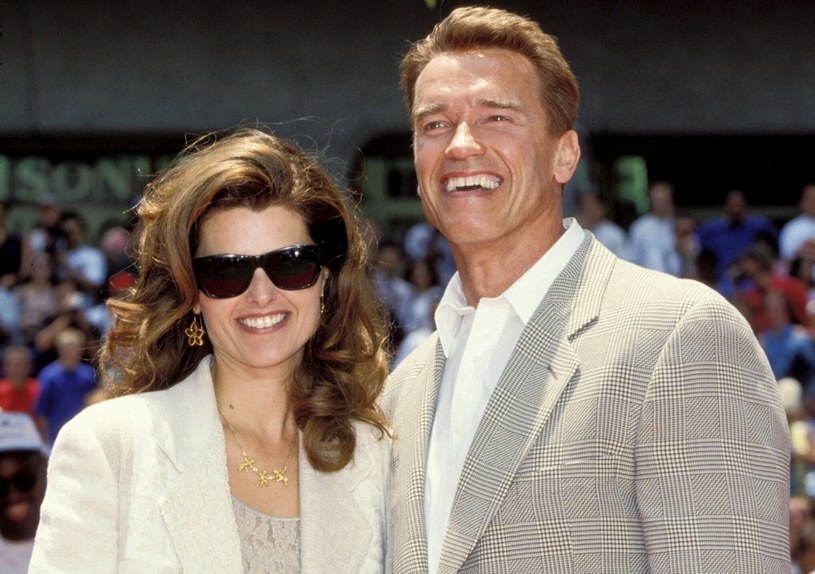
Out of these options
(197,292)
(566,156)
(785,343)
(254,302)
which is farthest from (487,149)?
(785,343)

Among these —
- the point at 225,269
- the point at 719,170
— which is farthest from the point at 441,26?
the point at 719,170

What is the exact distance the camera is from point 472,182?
303 cm

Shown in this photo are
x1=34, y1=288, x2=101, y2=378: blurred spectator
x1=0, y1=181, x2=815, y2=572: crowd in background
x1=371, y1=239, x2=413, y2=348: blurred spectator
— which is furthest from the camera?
x1=371, y1=239, x2=413, y2=348: blurred spectator

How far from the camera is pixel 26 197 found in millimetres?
12297

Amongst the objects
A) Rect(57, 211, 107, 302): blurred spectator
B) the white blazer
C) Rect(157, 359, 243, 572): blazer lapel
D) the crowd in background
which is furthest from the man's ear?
Rect(57, 211, 107, 302): blurred spectator

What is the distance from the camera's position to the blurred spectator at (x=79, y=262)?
422 inches

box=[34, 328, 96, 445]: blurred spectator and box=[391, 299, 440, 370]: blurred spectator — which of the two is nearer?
box=[34, 328, 96, 445]: blurred spectator

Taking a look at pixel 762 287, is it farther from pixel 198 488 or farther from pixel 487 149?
pixel 198 488

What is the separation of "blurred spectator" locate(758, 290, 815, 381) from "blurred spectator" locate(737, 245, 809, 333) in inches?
4.1

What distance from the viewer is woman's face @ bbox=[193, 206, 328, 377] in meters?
2.98

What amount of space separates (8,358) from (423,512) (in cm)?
680

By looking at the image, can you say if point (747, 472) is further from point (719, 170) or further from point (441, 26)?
point (719, 170)

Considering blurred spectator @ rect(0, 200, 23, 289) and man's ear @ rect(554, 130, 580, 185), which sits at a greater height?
man's ear @ rect(554, 130, 580, 185)

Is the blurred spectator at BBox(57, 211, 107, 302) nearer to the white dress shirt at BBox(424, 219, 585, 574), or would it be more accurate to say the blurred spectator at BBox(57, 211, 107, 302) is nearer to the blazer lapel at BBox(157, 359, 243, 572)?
the blazer lapel at BBox(157, 359, 243, 572)
